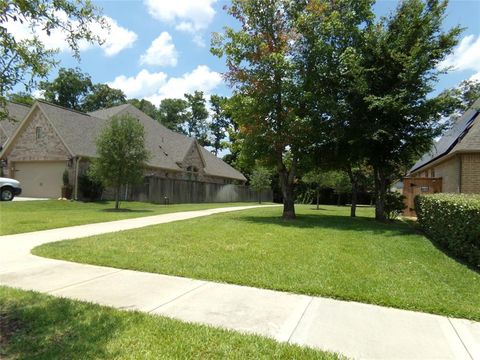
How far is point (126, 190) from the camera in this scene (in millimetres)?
26547

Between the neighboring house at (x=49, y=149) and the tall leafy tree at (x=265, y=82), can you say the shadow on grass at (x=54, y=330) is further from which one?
the neighboring house at (x=49, y=149)

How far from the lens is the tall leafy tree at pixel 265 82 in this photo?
16.1 metres

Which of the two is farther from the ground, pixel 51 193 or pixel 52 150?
pixel 52 150

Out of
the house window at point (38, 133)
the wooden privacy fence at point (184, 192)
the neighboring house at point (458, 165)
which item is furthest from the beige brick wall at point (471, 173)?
the house window at point (38, 133)

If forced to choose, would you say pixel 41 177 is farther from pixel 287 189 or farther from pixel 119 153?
pixel 287 189

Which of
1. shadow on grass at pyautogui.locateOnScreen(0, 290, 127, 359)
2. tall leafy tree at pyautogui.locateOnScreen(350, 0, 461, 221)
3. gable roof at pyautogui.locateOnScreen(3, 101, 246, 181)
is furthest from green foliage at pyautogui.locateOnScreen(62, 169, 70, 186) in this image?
shadow on grass at pyautogui.locateOnScreen(0, 290, 127, 359)

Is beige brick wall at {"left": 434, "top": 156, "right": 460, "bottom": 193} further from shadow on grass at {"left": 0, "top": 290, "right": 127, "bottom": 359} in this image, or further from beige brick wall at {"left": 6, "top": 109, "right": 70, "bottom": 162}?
beige brick wall at {"left": 6, "top": 109, "right": 70, "bottom": 162}

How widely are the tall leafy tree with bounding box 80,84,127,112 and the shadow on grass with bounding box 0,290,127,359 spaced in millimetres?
57913

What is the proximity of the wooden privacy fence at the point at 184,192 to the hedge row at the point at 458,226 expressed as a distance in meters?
20.5

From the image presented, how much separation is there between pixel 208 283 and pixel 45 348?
2770 millimetres

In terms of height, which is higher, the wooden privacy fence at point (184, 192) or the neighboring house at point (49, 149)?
the neighboring house at point (49, 149)

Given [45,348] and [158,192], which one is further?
[158,192]

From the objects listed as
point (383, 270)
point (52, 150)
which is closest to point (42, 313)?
point (383, 270)

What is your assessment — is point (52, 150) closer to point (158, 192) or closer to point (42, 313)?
point (158, 192)
